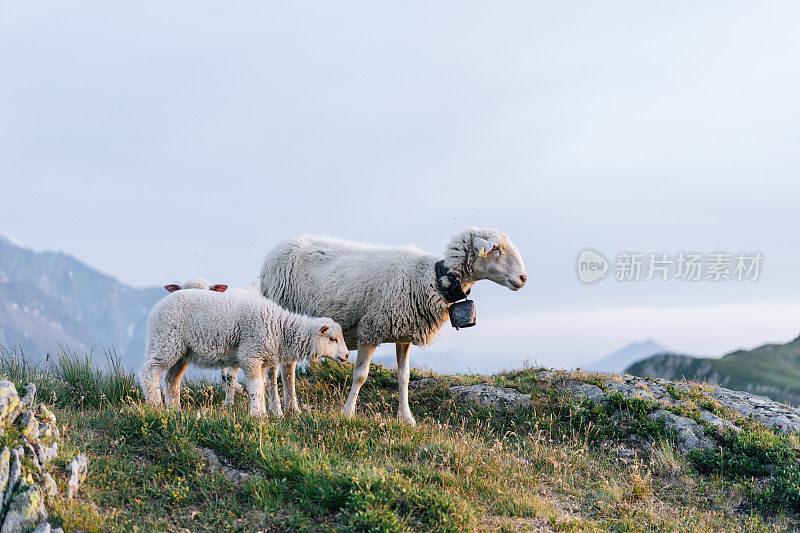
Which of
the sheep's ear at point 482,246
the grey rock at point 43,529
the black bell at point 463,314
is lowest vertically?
the grey rock at point 43,529

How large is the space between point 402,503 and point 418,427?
2749 mm

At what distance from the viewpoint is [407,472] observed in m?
7.09

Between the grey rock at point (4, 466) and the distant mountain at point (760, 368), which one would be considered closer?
the grey rock at point (4, 466)

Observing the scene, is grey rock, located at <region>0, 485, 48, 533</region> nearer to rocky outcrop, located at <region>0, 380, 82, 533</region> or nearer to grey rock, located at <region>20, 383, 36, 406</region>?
rocky outcrop, located at <region>0, 380, 82, 533</region>

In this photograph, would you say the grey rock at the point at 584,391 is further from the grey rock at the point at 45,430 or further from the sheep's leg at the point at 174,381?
the grey rock at the point at 45,430

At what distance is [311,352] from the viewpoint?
9664mm

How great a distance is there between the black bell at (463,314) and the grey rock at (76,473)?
5531 millimetres

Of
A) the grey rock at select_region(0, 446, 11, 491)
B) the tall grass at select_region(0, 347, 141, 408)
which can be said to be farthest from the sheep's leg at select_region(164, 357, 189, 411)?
the grey rock at select_region(0, 446, 11, 491)

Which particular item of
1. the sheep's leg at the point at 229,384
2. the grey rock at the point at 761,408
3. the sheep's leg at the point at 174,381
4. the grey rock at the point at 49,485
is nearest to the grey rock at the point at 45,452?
the grey rock at the point at 49,485

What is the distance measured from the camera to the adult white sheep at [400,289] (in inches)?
396

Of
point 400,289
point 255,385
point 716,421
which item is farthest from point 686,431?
point 255,385

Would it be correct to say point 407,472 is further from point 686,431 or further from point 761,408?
point 761,408

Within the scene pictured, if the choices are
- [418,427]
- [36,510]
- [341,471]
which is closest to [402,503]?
[341,471]

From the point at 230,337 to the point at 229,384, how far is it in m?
2.49
